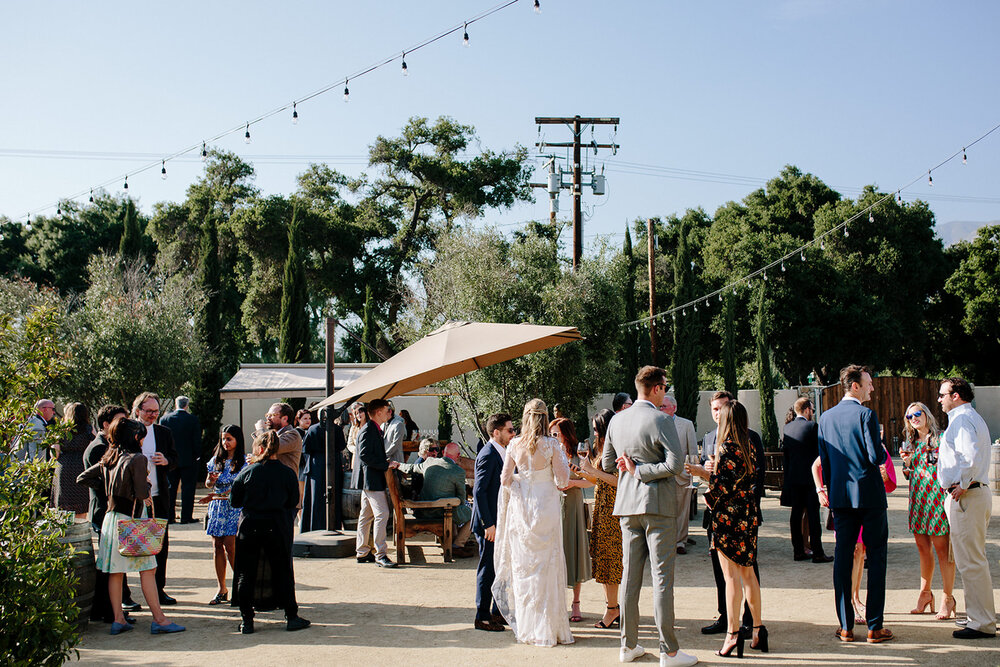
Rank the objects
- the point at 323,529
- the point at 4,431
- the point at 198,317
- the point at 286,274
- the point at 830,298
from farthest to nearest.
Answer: the point at 830,298 → the point at 286,274 → the point at 198,317 → the point at 323,529 → the point at 4,431

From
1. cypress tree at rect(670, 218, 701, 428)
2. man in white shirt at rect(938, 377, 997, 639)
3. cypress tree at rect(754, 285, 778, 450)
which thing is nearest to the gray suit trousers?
man in white shirt at rect(938, 377, 997, 639)

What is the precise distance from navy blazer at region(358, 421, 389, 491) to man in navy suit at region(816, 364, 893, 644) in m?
4.75

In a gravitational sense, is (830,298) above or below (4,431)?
above

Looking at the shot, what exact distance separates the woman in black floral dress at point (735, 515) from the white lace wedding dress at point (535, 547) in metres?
1.03

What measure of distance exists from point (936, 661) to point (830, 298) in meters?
29.1

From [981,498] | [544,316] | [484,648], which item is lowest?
[484,648]

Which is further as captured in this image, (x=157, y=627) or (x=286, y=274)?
(x=286, y=274)

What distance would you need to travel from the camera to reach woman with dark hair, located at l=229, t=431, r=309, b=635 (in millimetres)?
5961

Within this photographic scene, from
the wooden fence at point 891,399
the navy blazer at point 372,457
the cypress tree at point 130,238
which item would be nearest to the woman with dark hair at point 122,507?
the navy blazer at point 372,457

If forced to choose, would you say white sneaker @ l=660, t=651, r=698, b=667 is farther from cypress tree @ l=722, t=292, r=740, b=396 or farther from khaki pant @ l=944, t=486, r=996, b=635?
cypress tree @ l=722, t=292, r=740, b=396

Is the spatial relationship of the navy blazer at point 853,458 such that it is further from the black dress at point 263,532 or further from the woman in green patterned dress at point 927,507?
the black dress at point 263,532

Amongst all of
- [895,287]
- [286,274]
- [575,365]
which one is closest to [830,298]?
[895,287]

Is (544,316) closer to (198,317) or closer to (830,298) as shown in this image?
(198,317)

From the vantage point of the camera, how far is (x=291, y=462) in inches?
330
